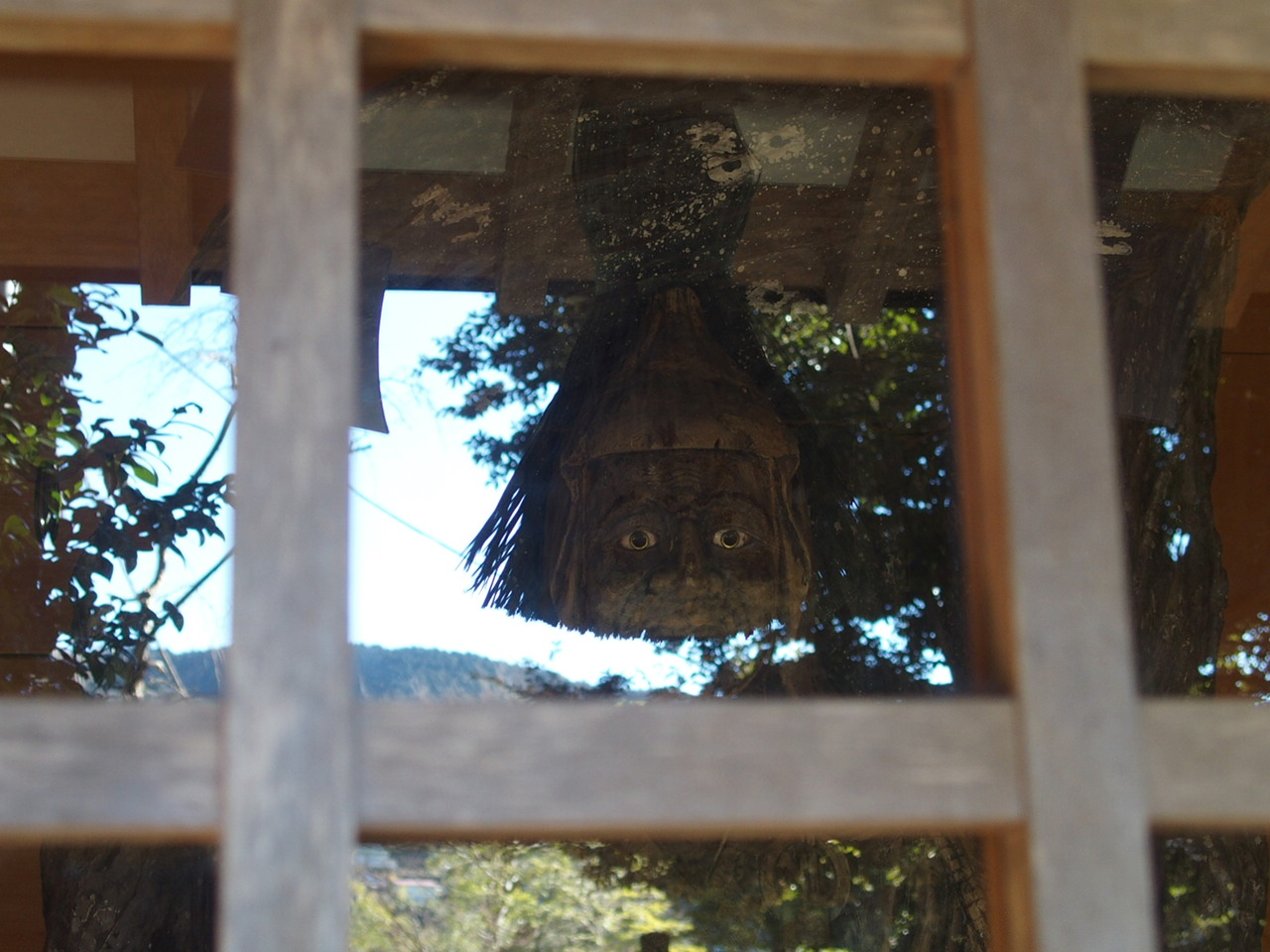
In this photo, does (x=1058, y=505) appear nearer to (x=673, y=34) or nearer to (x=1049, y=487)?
(x=1049, y=487)

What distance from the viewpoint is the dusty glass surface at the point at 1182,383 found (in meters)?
2.76

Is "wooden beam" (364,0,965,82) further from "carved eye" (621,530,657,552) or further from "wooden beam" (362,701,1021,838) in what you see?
"carved eye" (621,530,657,552)

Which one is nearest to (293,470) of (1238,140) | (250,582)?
(250,582)

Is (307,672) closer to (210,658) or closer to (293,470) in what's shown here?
(293,470)

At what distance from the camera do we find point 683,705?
906mm

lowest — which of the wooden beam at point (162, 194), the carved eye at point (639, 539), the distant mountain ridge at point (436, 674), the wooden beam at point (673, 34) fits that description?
the distant mountain ridge at point (436, 674)

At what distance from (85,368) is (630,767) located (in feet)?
9.09

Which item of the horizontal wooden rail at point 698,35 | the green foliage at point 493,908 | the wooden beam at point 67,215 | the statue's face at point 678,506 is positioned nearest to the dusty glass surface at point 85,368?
the wooden beam at point 67,215

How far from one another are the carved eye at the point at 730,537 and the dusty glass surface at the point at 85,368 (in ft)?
3.74

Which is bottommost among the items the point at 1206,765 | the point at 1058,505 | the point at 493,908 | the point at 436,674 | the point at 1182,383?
the point at 493,908

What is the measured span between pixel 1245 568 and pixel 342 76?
3262 millimetres

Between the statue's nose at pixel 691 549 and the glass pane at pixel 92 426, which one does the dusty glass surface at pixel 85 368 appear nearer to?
the glass pane at pixel 92 426

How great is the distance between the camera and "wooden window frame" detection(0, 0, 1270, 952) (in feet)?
2.86

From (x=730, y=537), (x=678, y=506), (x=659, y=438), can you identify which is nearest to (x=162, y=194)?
(x=659, y=438)
